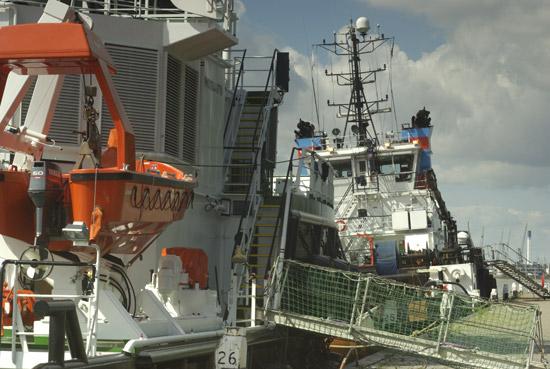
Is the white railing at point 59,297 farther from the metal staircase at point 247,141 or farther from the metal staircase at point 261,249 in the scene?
the metal staircase at point 247,141

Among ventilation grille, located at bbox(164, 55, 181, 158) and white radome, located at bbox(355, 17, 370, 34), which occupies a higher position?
white radome, located at bbox(355, 17, 370, 34)

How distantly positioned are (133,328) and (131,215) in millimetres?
1267

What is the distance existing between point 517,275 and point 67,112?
1331 inches

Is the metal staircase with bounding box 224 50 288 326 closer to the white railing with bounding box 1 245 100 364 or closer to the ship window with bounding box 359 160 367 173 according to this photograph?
the white railing with bounding box 1 245 100 364

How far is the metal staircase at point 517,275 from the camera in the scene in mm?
39406

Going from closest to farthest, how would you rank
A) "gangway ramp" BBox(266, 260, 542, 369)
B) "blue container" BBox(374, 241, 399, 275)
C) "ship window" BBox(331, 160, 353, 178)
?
"gangway ramp" BBox(266, 260, 542, 369) < "blue container" BBox(374, 241, 399, 275) < "ship window" BBox(331, 160, 353, 178)

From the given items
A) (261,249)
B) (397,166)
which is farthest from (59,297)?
(397,166)

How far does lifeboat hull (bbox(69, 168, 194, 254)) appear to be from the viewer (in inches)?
344

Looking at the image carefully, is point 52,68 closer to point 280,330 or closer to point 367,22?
point 280,330

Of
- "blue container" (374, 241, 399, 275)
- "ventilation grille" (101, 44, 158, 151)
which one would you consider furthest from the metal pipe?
"blue container" (374, 241, 399, 275)

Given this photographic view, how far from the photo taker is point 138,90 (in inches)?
548

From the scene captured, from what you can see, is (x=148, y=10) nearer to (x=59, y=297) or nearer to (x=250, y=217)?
(x=250, y=217)

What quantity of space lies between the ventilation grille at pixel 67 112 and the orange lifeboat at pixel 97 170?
12.4 feet

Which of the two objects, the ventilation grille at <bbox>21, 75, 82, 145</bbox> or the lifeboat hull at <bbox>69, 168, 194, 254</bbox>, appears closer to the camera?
the lifeboat hull at <bbox>69, 168, 194, 254</bbox>
